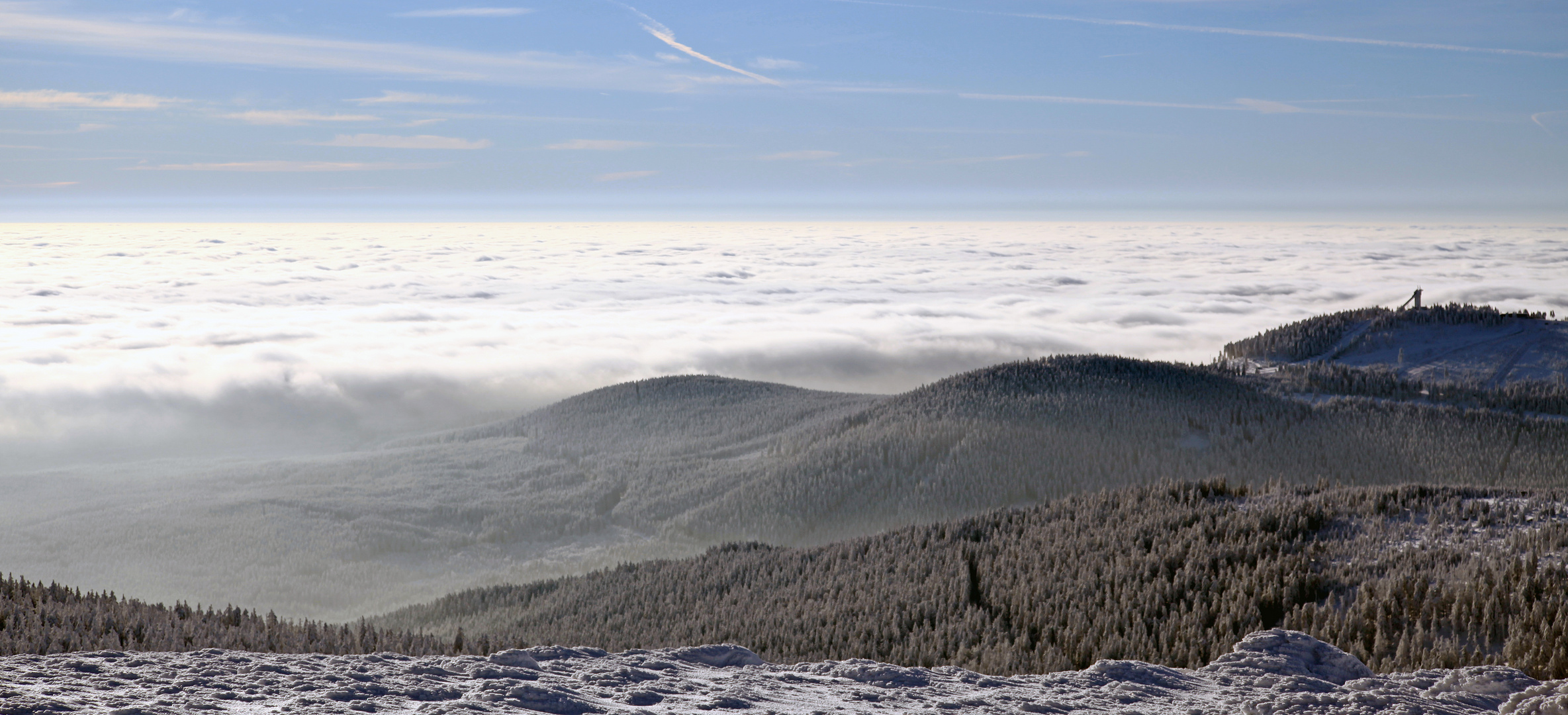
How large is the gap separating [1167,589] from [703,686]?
1319cm

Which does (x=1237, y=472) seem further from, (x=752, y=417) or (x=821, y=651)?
(x=752, y=417)

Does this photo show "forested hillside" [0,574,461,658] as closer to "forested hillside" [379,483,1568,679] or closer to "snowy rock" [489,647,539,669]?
"snowy rock" [489,647,539,669]

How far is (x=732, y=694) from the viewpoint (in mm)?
11141

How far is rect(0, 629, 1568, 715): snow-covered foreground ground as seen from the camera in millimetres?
9906

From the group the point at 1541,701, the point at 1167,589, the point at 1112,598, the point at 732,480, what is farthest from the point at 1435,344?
the point at 1541,701

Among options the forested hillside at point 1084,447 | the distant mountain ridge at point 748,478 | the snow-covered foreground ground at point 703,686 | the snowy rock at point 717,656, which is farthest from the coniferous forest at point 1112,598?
the forested hillside at point 1084,447

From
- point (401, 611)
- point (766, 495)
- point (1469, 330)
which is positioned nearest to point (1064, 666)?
point (401, 611)

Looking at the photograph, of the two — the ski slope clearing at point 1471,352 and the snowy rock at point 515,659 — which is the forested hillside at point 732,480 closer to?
the ski slope clearing at point 1471,352

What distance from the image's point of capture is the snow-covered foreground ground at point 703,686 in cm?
991

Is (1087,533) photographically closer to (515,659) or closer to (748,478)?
(515,659)

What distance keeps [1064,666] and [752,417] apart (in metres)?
104

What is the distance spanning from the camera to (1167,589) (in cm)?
2112

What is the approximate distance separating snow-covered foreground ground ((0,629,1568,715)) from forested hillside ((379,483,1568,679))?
2834mm

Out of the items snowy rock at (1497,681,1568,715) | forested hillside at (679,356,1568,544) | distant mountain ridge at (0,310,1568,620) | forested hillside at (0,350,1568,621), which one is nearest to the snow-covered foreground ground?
snowy rock at (1497,681,1568,715)
